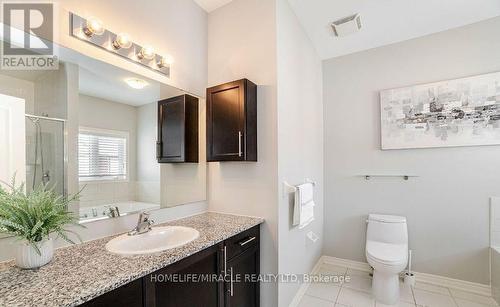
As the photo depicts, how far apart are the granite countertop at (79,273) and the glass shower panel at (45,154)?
1.17ft

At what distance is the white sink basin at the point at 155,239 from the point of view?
1.27 meters

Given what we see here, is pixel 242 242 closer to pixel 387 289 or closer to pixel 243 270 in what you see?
pixel 243 270

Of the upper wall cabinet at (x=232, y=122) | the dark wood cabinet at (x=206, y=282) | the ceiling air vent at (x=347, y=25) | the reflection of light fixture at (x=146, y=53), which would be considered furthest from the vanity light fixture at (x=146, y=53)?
the ceiling air vent at (x=347, y=25)

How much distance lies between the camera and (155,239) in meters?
1.48

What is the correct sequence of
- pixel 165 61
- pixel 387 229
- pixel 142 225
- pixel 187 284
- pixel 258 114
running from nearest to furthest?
pixel 187 284 → pixel 142 225 → pixel 165 61 → pixel 258 114 → pixel 387 229

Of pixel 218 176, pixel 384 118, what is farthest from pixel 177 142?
pixel 384 118

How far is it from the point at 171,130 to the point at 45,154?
0.83 m

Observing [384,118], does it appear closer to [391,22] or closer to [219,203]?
[391,22]

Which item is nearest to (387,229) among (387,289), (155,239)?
(387,289)

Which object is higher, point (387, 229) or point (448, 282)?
point (387, 229)

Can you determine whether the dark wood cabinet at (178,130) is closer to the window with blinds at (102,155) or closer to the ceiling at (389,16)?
the window with blinds at (102,155)

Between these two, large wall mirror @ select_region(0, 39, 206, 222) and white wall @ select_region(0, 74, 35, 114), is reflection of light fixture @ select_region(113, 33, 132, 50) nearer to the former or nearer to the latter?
large wall mirror @ select_region(0, 39, 206, 222)

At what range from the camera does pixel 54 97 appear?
119cm

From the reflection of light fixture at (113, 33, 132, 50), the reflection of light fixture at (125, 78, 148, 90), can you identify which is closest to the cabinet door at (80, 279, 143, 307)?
the reflection of light fixture at (125, 78, 148, 90)
